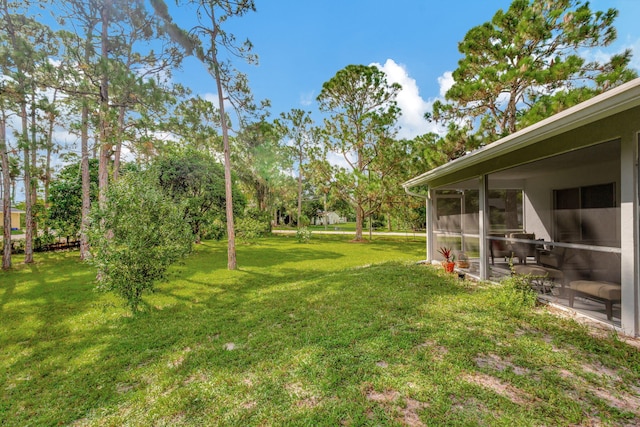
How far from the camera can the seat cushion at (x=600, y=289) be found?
3.52 m

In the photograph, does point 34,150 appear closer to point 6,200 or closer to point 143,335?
point 6,200

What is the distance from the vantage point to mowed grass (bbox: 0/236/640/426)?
237 centimetres

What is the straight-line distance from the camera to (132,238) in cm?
524

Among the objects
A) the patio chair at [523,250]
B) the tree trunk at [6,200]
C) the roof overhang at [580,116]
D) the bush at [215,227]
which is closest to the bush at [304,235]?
the bush at [215,227]

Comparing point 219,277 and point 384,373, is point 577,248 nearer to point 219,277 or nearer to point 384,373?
point 384,373

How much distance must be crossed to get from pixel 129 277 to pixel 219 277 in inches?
161

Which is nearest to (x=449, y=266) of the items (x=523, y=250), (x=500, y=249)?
(x=500, y=249)

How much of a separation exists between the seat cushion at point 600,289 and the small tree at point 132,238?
706 centimetres

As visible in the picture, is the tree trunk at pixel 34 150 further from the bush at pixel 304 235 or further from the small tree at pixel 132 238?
the bush at pixel 304 235

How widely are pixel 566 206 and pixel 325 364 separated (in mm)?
5728

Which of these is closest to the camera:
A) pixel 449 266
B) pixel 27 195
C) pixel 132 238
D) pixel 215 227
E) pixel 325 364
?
pixel 325 364

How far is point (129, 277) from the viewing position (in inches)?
209

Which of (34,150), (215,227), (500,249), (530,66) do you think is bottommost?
(500,249)

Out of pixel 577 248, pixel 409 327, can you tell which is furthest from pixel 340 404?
pixel 577 248
